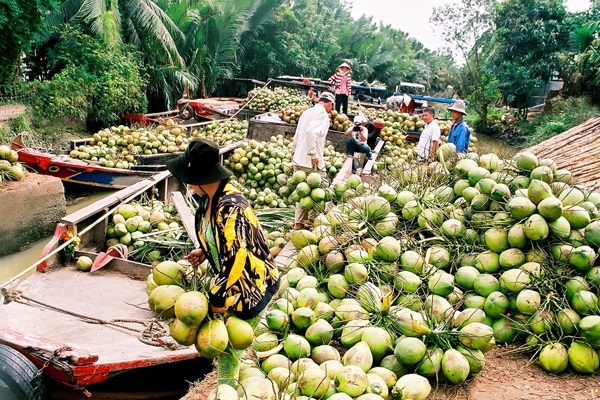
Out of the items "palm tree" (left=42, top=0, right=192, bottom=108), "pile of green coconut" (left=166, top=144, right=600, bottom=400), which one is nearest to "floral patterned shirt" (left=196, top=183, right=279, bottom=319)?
"pile of green coconut" (left=166, top=144, right=600, bottom=400)

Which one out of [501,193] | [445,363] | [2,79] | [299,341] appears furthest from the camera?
[2,79]

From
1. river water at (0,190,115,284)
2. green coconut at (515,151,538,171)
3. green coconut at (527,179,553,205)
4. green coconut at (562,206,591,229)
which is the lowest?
river water at (0,190,115,284)

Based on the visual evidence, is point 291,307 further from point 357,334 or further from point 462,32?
point 462,32

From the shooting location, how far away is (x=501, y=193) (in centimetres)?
325

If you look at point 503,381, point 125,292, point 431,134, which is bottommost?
point 125,292

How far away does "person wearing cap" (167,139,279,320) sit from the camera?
2.14 metres

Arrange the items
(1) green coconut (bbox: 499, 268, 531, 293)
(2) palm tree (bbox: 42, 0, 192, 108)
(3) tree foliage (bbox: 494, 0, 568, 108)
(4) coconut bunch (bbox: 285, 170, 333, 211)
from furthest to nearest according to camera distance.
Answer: (3) tree foliage (bbox: 494, 0, 568, 108) → (2) palm tree (bbox: 42, 0, 192, 108) → (4) coconut bunch (bbox: 285, 170, 333, 211) → (1) green coconut (bbox: 499, 268, 531, 293)

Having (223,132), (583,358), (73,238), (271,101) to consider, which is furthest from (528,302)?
(271,101)

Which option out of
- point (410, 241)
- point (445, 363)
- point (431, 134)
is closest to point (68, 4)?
point (431, 134)

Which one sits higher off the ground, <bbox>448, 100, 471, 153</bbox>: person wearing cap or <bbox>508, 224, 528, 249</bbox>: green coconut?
<bbox>448, 100, 471, 153</bbox>: person wearing cap

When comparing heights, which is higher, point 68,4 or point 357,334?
point 68,4

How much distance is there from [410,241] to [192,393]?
1.70m

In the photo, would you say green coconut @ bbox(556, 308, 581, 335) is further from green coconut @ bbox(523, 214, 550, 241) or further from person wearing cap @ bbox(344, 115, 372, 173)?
person wearing cap @ bbox(344, 115, 372, 173)

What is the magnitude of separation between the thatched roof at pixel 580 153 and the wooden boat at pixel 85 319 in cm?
358
